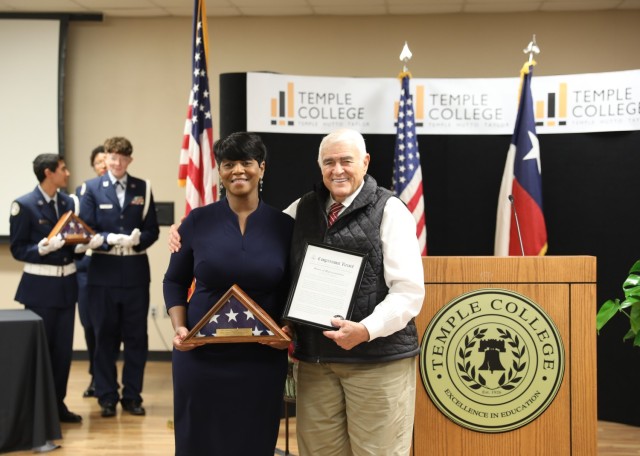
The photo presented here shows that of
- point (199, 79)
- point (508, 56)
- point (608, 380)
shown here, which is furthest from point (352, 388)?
point (508, 56)

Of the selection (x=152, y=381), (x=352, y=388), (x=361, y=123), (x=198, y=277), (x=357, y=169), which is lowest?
(x=152, y=381)

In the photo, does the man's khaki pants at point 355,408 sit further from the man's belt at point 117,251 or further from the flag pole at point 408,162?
the man's belt at point 117,251

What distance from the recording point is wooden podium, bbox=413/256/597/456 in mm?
3127

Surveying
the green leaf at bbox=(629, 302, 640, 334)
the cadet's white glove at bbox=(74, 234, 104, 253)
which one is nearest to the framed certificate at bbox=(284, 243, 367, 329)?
the green leaf at bbox=(629, 302, 640, 334)

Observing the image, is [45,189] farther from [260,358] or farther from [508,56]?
[508,56]

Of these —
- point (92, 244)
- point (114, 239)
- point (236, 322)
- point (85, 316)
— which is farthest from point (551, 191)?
point (85, 316)

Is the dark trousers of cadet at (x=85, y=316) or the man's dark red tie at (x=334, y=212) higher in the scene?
the man's dark red tie at (x=334, y=212)

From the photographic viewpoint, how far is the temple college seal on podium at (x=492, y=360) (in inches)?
123

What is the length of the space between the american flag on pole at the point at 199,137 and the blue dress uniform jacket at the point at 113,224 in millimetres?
805

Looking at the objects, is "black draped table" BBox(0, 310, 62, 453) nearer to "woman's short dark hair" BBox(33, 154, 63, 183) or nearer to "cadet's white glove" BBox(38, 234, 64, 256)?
"cadet's white glove" BBox(38, 234, 64, 256)

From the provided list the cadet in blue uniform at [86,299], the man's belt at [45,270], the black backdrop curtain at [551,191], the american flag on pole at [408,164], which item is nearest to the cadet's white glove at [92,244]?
the man's belt at [45,270]

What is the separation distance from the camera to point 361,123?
5.16 m

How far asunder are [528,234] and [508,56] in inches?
105

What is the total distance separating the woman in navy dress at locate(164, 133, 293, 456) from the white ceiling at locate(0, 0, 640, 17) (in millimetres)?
4618
